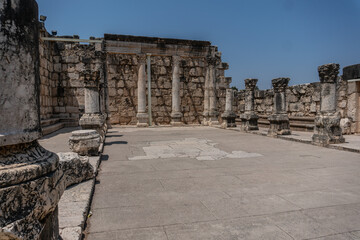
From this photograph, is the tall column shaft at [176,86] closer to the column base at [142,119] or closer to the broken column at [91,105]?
the column base at [142,119]

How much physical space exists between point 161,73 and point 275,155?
11.1 metres

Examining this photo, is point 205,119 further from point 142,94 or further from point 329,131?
Result: point 329,131

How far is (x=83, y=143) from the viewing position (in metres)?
5.60

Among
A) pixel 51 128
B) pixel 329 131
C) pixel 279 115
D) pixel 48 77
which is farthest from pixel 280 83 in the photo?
pixel 48 77

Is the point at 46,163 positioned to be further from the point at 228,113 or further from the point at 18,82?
the point at 228,113

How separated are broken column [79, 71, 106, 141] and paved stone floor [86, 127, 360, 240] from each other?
7.53 feet

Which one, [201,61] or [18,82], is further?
[201,61]

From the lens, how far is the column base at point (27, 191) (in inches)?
52.5

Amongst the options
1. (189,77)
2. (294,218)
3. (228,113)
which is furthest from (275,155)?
(189,77)

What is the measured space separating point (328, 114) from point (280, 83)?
8.83 ft

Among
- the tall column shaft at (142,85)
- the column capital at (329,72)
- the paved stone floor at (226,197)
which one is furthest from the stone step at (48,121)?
the column capital at (329,72)

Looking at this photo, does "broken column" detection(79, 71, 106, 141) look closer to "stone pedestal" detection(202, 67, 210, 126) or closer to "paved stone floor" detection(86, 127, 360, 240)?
"paved stone floor" detection(86, 127, 360, 240)

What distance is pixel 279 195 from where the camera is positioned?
362 cm

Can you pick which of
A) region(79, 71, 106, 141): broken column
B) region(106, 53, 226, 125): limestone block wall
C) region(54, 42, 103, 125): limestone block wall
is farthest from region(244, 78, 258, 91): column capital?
region(54, 42, 103, 125): limestone block wall
